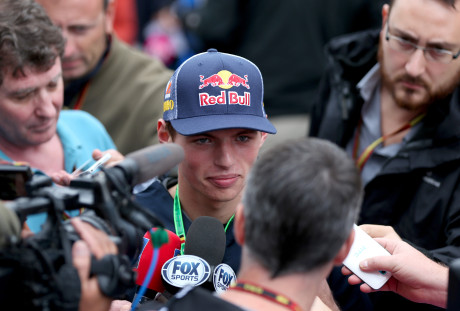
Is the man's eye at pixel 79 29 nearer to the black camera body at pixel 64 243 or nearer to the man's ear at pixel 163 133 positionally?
the man's ear at pixel 163 133

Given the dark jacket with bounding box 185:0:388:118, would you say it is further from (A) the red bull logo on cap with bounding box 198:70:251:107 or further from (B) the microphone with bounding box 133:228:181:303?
(B) the microphone with bounding box 133:228:181:303

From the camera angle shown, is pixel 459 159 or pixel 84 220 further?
pixel 459 159

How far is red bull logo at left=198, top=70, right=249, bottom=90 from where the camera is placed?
271 cm

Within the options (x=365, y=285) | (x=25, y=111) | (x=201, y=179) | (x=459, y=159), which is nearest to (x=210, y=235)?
(x=201, y=179)

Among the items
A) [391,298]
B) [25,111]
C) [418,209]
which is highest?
[25,111]

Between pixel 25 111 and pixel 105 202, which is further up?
pixel 105 202

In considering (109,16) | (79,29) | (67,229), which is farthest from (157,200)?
(109,16)

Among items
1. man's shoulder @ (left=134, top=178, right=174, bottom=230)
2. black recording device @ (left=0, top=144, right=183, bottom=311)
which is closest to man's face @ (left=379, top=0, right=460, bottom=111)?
man's shoulder @ (left=134, top=178, right=174, bottom=230)

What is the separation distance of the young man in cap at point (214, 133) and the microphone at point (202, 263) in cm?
17

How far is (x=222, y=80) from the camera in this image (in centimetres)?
272

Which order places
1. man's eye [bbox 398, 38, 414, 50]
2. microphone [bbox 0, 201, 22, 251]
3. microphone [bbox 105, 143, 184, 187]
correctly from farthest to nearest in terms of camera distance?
man's eye [bbox 398, 38, 414, 50]
microphone [bbox 105, 143, 184, 187]
microphone [bbox 0, 201, 22, 251]

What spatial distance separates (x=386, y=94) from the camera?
13.0 ft

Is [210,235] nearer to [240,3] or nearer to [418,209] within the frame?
[418,209]

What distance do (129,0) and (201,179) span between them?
201 inches
